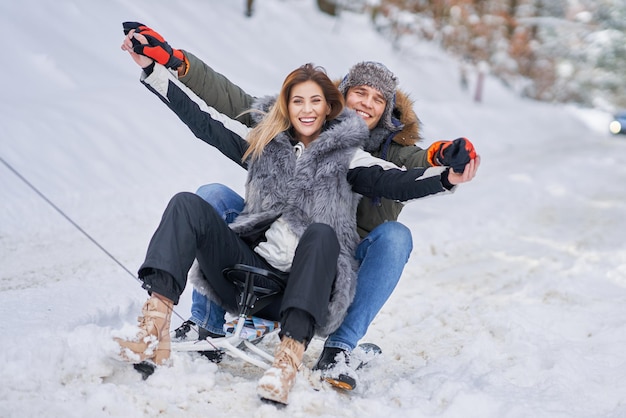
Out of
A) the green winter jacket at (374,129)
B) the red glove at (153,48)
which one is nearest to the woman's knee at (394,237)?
the green winter jacket at (374,129)

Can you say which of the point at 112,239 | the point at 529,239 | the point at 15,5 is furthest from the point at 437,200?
the point at 15,5

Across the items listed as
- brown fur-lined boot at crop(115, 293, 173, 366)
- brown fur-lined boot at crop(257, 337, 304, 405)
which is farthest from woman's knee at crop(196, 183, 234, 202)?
brown fur-lined boot at crop(257, 337, 304, 405)

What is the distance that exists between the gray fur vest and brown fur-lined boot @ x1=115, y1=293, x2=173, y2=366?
36 cm

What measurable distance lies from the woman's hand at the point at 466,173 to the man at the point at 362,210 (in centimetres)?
2

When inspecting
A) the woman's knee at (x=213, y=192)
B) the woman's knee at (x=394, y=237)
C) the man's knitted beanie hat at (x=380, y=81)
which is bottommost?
the woman's knee at (x=213, y=192)

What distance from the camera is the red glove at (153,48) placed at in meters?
2.81

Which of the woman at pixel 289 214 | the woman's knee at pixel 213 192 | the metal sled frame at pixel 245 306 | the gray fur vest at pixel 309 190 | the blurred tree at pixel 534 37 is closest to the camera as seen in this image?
the woman at pixel 289 214

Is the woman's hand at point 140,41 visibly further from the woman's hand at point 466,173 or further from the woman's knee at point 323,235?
the woman's hand at point 466,173

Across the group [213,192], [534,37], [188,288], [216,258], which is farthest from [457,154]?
[534,37]

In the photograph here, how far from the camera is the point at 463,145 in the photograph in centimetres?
263

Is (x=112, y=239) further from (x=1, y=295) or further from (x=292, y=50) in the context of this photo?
(x=292, y=50)

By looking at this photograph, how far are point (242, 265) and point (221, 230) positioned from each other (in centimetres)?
16

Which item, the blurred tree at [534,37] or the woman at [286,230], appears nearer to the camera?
the woman at [286,230]

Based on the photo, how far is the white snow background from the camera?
2475mm
